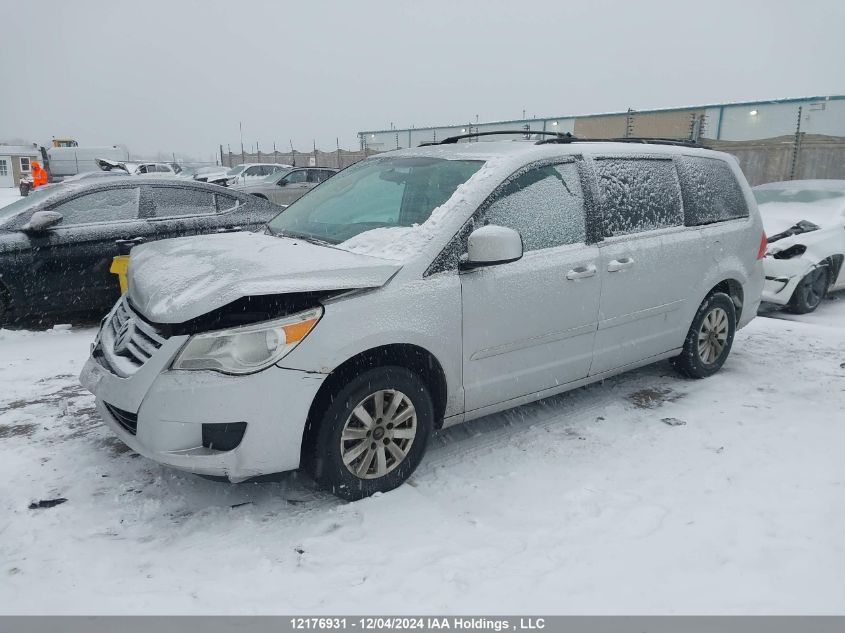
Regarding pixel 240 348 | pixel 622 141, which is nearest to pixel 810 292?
pixel 622 141

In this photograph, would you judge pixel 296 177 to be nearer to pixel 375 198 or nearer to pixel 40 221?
pixel 40 221

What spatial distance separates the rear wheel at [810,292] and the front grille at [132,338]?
6.99 metres

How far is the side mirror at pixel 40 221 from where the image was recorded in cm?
594

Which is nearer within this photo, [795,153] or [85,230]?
[85,230]

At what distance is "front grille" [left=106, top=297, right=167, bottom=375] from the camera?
2.90 meters

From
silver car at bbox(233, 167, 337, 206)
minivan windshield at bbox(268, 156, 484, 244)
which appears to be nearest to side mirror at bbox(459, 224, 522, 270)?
minivan windshield at bbox(268, 156, 484, 244)

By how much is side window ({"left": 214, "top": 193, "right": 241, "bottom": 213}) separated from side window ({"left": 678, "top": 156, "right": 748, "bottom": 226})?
4.90m

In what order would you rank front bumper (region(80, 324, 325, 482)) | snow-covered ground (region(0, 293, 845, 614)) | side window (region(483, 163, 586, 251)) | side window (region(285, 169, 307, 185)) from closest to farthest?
snow-covered ground (region(0, 293, 845, 614)), front bumper (region(80, 324, 325, 482)), side window (region(483, 163, 586, 251)), side window (region(285, 169, 307, 185))

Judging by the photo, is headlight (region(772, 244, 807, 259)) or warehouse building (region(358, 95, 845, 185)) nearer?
headlight (region(772, 244, 807, 259))

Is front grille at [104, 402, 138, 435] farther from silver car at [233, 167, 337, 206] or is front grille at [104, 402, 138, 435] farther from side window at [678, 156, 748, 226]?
silver car at [233, 167, 337, 206]

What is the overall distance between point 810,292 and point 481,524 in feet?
20.5

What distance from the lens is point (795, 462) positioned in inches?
141

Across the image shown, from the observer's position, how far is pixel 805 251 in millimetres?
7188

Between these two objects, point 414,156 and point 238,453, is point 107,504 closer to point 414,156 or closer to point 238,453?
point 238,453
